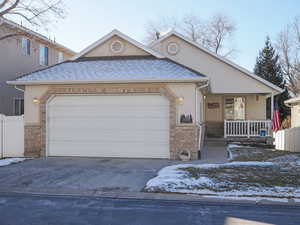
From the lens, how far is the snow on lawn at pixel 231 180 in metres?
6.81

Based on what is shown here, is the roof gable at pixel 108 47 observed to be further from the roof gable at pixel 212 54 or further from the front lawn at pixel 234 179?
the front lawn at pixel 234 179

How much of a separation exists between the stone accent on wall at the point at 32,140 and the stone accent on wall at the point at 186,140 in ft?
18.0

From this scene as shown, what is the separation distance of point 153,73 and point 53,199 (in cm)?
674

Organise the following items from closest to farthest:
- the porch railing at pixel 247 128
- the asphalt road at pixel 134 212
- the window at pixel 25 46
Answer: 1. the asphalt road at pixel 134 212
2. the porch railing at pixel 247 128
3. the window at pixel 25 46

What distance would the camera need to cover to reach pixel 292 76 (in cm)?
3788

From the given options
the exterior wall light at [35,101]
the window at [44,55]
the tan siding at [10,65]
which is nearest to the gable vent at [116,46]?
the exterior wall light at [35,101]

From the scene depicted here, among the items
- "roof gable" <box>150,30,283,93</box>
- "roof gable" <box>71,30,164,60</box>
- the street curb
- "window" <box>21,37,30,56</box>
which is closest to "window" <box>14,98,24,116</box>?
"window" <box>21,37,30,56</box>

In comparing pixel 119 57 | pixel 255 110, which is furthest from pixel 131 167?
pixel 255 110

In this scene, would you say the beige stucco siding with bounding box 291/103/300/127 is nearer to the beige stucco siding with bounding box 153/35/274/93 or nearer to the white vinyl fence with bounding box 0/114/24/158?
the beige stucco siding with bounding box 153/35/274/93

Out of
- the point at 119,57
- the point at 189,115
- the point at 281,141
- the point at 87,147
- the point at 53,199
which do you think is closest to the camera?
the point at 53,199

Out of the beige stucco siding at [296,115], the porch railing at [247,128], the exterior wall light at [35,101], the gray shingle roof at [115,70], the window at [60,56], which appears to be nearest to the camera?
the gray shingle roof at [115,70]

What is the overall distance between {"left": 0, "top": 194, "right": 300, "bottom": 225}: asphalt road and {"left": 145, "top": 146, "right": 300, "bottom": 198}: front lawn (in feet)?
2.31

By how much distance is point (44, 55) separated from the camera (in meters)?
20.5

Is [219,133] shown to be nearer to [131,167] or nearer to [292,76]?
[131,167]
